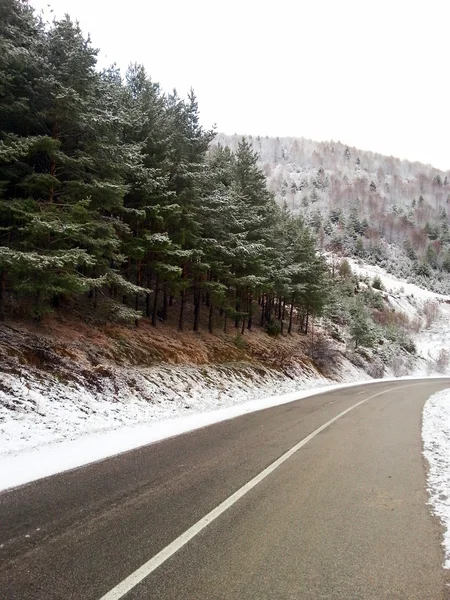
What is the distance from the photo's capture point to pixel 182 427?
35.2ft

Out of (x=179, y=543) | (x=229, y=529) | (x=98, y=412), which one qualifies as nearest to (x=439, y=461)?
(x=229, y=529)

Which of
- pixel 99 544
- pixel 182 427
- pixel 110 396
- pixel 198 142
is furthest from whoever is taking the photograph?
pixel 198 142

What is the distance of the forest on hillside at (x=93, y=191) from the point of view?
11.3 metres

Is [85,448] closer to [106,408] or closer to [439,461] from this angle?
[106,408]

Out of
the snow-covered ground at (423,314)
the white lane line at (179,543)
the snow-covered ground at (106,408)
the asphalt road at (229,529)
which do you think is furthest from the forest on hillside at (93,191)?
the snow-covered ground at (423,314)

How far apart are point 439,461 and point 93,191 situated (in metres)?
12.1

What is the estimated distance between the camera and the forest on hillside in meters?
11.3

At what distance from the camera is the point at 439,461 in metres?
7.64

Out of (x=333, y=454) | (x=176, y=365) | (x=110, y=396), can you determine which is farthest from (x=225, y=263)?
(x=333, y=454)

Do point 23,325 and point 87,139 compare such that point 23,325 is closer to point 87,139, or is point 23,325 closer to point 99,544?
point 87,139

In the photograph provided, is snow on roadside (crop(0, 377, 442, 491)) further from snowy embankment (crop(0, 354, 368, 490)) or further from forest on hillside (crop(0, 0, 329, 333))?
forest on hillside (crop(0, 0, 329, 333))

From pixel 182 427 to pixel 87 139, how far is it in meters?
10.0

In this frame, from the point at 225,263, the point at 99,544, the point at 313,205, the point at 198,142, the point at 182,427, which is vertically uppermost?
the point at 313,205

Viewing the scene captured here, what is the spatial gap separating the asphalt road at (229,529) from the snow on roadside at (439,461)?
0.49 ft
